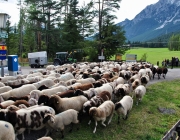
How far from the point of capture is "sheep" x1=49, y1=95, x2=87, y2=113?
8.66 meters

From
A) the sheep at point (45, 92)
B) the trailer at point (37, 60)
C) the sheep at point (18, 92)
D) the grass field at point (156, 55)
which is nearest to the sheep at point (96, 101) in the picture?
the sheep at point (45, 92)

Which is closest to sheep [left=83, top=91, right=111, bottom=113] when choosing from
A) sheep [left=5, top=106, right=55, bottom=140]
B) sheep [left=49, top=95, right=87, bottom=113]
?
sheep [left=49, top=95, right=87, bottom=113]

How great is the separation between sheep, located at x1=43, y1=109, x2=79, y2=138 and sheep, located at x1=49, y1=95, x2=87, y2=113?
1.79 feet

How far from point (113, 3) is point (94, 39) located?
7352 millimetres

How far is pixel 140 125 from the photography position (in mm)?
10148

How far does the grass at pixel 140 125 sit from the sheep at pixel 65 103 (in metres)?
0.77

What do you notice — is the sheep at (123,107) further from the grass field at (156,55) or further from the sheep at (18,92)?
the grass field at (156,55)

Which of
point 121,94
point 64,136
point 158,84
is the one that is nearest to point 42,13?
point 158,84

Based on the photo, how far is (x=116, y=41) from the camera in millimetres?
39094

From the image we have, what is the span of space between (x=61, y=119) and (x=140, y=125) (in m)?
3.98

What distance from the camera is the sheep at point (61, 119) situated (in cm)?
749

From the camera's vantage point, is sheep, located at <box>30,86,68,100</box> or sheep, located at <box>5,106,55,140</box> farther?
sheep, located at <box>30,86,68,100</box>

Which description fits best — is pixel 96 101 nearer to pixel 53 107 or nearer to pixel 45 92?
pixel 53 107

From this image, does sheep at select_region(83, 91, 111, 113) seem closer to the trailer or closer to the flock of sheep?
the flock of sheep
